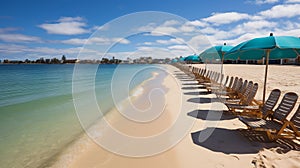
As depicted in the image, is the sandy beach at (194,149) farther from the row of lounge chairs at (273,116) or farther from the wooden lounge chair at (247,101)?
the wooden lounge chair at (247,101)

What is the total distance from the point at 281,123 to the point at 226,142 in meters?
1.11

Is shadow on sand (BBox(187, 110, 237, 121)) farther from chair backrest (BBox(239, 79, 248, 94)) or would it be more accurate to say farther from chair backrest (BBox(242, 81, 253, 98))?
chair backrest (BBox(239, 79, 248, 94))

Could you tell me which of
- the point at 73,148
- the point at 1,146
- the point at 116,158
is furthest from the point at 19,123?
the point at 116,158

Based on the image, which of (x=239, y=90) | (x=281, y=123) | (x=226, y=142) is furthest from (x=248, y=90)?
(x=226, y=142)

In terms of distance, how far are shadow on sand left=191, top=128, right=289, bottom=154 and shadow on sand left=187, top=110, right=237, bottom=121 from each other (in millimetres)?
828

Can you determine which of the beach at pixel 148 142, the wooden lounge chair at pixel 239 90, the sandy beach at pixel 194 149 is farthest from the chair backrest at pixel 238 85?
the sandy beach at pixel 194 149

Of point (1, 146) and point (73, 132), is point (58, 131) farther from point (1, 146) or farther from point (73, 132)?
point (1, 146)

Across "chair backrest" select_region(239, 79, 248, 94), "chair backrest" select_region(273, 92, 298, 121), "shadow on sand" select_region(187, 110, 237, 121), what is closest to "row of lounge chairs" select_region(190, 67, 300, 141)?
"chair backrest" select_region(273, 92, 298, 121)

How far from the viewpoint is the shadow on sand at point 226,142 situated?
3.37 meters

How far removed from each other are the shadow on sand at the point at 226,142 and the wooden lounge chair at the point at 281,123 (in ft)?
0.78

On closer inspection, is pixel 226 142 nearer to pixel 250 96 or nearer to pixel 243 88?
pixel 250 96

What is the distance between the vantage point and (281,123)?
372cm

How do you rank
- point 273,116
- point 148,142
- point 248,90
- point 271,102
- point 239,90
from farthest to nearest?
point 239,90 → point 248,90 → point 271,102 → point 148,142 → point 273,116

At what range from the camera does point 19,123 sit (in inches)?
268
